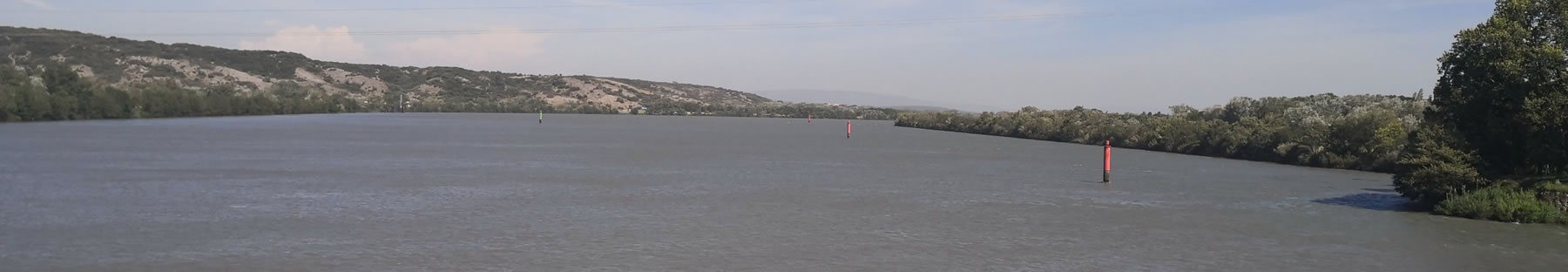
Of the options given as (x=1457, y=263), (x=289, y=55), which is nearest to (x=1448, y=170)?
(x=1457, y=263)

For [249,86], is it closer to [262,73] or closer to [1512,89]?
[262,73]

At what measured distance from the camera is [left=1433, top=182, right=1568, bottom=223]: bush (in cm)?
1977

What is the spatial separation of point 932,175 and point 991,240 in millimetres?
16120

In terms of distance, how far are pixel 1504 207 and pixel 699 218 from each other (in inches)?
507

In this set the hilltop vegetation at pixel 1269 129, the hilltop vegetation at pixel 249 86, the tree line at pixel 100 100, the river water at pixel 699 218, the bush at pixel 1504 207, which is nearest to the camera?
the river water at pixel 699 218

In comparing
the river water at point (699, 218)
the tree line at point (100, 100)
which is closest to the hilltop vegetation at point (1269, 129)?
the river water at point (699, 218)

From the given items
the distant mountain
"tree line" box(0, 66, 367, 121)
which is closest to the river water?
"tree line" box(0, 66, 367, 121)

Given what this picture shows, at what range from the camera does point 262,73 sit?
15575 cm

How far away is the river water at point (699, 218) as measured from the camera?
50.0ft

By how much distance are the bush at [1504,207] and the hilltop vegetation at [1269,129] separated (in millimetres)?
17131

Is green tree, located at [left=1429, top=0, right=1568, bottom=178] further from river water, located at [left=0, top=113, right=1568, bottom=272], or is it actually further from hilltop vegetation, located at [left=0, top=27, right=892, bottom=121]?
hilltop vegetation, located at [left=0, top=27, right=892, bottom=121]

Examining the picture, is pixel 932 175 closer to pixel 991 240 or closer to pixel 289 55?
pixel 991 240

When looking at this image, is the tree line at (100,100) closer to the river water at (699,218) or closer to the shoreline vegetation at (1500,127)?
the river water at (699,218)

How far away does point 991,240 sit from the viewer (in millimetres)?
17766
